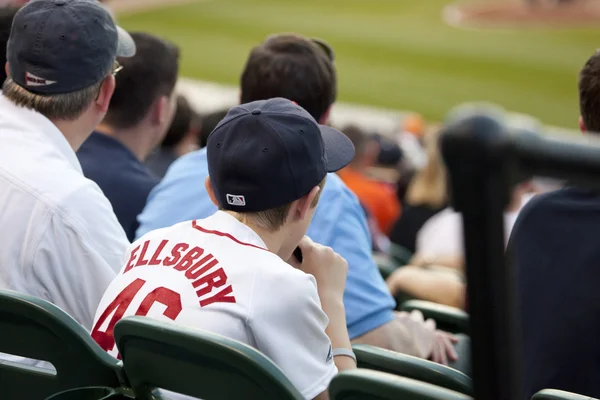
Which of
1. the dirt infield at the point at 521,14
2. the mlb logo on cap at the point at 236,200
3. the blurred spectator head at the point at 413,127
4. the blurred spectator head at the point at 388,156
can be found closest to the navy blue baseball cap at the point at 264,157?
the mlb logo on cap at the point at 236,200

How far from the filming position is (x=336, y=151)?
91.1 inches

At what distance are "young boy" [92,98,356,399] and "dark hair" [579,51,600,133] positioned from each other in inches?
32.9

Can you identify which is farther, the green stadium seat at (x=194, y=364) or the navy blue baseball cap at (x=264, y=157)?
the navy blue baseball cap at (x=264, y=157)

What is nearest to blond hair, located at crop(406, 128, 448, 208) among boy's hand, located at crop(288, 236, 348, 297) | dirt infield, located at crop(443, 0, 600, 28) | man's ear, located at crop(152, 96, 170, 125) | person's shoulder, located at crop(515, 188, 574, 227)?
man's ear, located at crop(152, 96, 170, 125)

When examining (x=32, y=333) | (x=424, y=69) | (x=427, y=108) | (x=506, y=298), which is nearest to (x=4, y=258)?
(x=32, y=333)

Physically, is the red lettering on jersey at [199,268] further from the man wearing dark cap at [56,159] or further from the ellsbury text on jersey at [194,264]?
the man wearing dark cap at [56,159]

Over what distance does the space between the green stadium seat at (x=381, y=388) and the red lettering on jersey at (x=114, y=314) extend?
51 centimetres

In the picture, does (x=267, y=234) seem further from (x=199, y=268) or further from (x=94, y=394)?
(x=94, y=394)

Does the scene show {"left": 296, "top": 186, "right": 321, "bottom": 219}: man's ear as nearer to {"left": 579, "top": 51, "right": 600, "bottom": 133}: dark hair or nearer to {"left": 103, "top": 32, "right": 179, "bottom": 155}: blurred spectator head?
{"left": 579, "top": 51, "right": 600, "bottom": 133}: dark hair

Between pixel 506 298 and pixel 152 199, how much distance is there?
2.15 m

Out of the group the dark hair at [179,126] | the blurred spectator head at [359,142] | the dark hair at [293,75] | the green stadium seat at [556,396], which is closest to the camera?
the green stadium seat at [556,396]

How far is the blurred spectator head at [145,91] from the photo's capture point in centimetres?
330

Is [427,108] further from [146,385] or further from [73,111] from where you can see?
[146,385]

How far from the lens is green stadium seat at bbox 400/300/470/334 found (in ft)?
9.15
